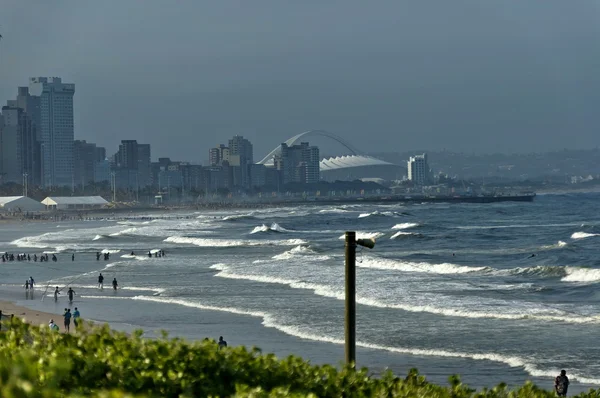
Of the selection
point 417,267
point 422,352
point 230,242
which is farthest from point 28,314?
point 230,242

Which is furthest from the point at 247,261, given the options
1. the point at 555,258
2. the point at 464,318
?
the point at 464,318

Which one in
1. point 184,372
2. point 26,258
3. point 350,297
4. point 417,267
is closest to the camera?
point 184,372

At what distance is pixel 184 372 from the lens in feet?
27.4

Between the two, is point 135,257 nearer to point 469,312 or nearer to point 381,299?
point 381,299

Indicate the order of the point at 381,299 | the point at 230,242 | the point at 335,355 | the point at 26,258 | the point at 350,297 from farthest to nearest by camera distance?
the point at 230,242
the point at 26,258
the point at 381,299
the point at 335,355
the point at 350,297

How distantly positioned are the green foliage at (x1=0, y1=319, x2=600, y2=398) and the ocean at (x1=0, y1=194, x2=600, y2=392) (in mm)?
14975

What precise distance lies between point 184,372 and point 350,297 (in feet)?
9.87

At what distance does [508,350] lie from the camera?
27844mm

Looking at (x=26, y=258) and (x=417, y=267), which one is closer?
(x=417, y=267)

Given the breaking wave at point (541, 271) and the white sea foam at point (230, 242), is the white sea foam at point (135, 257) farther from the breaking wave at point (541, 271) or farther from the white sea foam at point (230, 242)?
the breaking wave at point (541, 271)

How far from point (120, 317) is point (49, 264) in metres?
30.6

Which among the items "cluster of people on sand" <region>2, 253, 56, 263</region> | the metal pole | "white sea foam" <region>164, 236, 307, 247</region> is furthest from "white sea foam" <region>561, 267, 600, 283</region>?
the metal pole

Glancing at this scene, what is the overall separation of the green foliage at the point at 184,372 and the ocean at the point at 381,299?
1497 centimetres

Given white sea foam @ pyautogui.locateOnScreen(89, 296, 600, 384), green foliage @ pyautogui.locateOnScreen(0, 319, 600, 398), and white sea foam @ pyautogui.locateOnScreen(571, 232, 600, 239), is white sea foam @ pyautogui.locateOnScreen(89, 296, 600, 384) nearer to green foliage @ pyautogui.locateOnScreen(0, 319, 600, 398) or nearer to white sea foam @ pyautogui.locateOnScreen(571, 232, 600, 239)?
green foliage @ pyautogui.locateOnScreen(0, 319, 600, 398)
